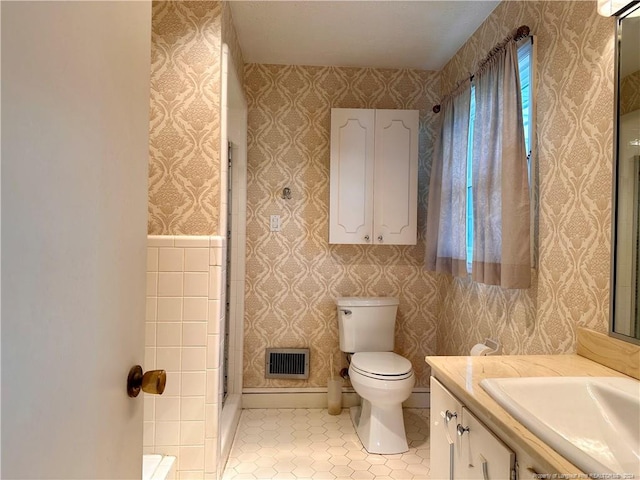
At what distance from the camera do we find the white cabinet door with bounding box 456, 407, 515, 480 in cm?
83

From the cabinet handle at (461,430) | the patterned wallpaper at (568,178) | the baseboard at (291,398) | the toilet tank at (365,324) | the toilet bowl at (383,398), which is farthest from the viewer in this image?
the baseboard at (291,398)

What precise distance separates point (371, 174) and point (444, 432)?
171cm

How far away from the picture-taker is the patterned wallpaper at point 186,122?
1.71 meters

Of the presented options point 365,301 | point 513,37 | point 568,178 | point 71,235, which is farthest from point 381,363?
point 71,235

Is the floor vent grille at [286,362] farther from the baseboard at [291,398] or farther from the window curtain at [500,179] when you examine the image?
the window curtain at [500,179]

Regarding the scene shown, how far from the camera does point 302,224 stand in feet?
8.60

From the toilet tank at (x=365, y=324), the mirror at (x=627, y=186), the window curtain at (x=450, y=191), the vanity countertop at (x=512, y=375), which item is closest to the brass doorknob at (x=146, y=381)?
the vanity countertop at (x=512, y=375)

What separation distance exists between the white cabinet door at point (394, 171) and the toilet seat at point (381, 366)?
748mm

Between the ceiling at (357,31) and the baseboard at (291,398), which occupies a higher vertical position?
the ceiling at (357,31)

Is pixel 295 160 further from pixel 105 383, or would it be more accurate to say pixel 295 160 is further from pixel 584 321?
pixel 105 383

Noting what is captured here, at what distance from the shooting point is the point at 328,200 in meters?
2.63

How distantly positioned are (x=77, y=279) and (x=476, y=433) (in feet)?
3.20

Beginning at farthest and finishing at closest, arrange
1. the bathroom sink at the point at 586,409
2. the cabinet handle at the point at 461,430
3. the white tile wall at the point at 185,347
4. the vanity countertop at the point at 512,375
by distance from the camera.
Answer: the white tile wall at the point at 185,347 < the cabinet handle at the point at 461,430 < the bathroom sink at the point at 586,409 < the vanity countertop at the point at 512,375

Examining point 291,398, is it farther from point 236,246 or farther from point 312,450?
point 236,246
